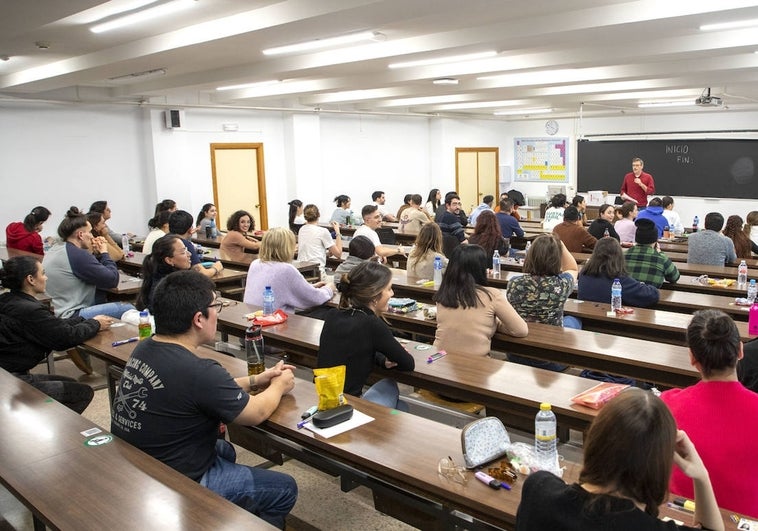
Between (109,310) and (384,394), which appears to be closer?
(384,394)

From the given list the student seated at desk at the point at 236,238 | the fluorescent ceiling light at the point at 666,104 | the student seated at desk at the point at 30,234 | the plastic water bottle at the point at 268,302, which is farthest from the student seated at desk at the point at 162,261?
the fluorescent ceiling light at the point at 666,104

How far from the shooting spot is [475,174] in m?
16.5

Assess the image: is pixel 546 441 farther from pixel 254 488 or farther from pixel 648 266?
pixel 648 266

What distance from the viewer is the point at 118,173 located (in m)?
10.6

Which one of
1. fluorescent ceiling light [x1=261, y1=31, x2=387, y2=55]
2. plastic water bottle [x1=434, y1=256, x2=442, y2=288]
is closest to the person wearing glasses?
plastic water bottle [x1=434, y1=256, x2=442, y2=288]

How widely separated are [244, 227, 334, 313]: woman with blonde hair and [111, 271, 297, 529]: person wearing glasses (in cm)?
218

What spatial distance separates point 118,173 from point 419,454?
31.7ft

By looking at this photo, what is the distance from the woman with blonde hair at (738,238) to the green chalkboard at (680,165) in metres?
7.23

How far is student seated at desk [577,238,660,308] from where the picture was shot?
4629 millimetres

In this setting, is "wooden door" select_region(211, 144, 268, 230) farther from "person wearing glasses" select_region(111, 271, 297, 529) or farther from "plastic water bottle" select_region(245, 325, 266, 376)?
"person wearing glasses" select_region(111, 271, 297, 529)

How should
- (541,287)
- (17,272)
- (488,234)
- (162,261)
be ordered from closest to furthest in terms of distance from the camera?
(17,272) → (541,287) → (162,261) → (488,234)

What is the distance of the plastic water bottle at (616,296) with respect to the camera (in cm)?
435

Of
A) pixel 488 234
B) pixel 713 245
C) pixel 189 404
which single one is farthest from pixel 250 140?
pixel 189 404

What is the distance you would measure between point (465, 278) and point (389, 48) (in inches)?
148
